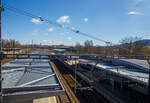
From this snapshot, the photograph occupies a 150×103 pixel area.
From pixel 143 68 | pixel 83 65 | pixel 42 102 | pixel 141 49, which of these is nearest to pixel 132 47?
pixel 141 49

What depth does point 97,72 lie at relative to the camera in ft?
51.5

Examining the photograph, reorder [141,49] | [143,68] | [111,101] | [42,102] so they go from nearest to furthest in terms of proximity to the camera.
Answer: [42,102] → [111,101] → [143,68] → [141,49]

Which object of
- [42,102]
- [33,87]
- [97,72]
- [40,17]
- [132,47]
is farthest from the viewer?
[132,47]

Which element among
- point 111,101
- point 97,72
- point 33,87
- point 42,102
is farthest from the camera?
point 97,72

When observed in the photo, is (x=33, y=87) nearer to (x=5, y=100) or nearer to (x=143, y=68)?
(x=5, y=100)

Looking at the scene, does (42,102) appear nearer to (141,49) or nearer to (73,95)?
(73,95)

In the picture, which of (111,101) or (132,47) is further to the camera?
(132,47)

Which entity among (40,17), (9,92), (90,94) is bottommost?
(90,94)

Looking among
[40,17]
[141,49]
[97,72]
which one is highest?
[40,17]

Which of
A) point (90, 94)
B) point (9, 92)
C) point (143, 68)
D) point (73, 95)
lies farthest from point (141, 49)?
point (9, 92)

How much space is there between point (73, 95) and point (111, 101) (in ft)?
11.8

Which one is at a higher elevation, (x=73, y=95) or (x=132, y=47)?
(x=132, y=47)

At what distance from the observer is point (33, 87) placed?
Answer: 597 cm

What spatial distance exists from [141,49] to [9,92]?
24.7 m
